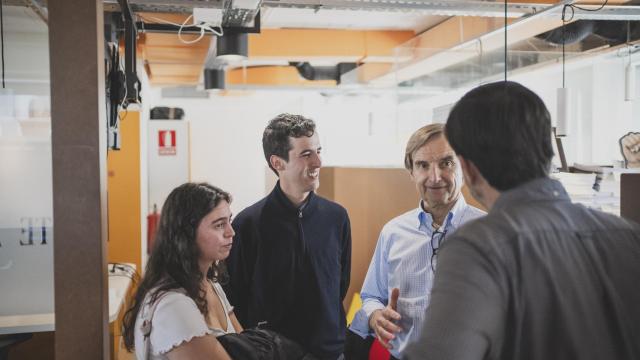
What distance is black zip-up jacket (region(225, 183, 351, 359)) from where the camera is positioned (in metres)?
2.23

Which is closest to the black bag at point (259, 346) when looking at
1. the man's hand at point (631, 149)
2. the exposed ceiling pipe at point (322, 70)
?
the man's hand at point (631, 149)

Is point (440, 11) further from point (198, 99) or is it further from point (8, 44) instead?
point (198, 99)

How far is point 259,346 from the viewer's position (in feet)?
5.65

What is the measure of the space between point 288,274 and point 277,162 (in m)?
0.42

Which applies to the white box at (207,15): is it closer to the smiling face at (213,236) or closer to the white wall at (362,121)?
the white wall at (362,121)

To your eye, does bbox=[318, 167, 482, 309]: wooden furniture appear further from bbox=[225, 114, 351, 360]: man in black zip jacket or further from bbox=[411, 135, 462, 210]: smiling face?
bbox=[411, 135, 462, 210]: smiling face

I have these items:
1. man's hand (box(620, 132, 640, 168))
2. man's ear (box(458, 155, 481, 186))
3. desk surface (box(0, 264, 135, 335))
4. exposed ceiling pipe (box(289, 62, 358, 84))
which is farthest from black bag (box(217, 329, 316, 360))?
exposed ceiling pipe (box(289, 62, 358, 84))

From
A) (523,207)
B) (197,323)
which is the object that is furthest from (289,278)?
(523,207)

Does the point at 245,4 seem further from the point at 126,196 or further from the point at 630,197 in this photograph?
the point at 126,196

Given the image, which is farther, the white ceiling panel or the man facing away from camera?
the white ceiling panel

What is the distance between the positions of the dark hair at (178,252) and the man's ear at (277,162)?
48cm

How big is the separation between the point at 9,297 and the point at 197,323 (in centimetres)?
266

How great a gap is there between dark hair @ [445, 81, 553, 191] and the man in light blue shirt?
0.85 meters

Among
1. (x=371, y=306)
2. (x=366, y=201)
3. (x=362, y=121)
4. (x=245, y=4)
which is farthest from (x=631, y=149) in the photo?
(x=362, y=121)
